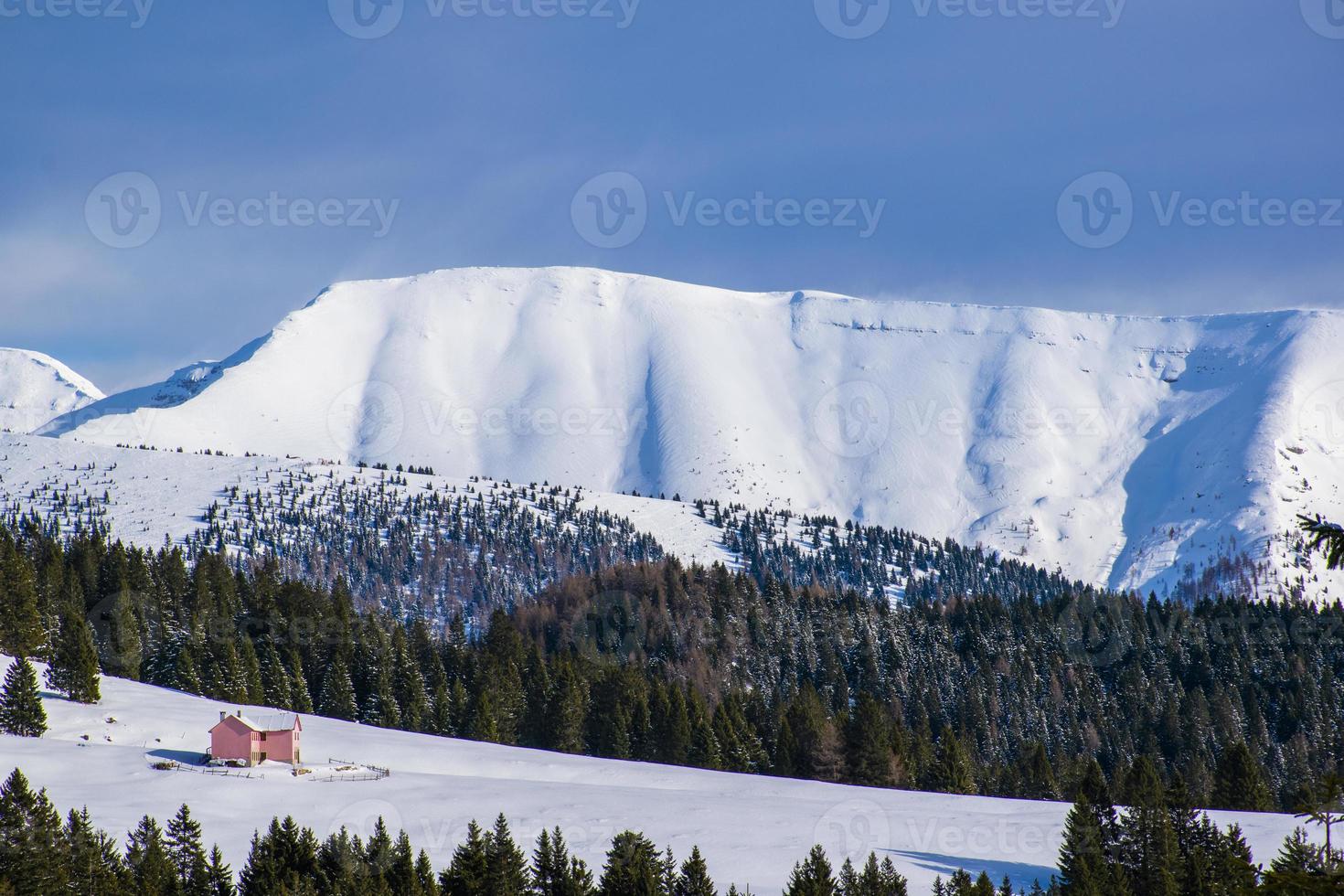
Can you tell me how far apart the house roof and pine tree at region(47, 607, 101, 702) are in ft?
37.3

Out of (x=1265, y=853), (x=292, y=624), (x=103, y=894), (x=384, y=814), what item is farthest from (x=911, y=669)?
(x=103, y=894)

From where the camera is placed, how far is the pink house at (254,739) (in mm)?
74000

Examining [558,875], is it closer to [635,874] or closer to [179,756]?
[635,874]

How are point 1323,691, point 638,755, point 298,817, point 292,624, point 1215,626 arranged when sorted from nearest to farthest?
1. point 298,817
2. point 638,755
3. point 292,624
4. point 1323,691
5. point 1215,626

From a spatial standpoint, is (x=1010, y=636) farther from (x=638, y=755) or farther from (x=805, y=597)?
(x=638, y=755)

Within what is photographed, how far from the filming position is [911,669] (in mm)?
158250

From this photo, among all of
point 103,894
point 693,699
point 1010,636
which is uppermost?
point 1010,636

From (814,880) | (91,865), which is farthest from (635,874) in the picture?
(91,865)

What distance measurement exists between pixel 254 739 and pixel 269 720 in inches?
90.1

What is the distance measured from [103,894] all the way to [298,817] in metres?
18.4

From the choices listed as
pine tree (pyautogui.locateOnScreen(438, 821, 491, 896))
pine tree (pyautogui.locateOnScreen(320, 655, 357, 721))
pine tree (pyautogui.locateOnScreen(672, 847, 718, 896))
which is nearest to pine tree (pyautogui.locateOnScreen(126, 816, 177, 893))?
Result: pine tree (pyautogui.locateOnScreen(438, 821, 491, 896))

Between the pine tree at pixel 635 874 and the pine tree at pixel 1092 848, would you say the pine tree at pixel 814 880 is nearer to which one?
the pine tree at pixel 635 874

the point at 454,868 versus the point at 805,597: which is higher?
the point at 805,597

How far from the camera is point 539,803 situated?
69.9 metres
